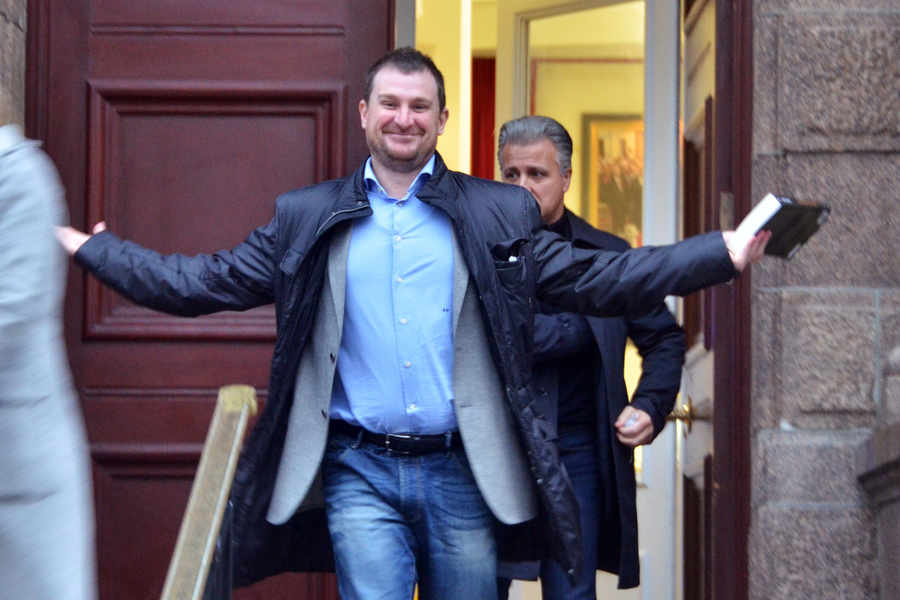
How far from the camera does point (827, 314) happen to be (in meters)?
4.94

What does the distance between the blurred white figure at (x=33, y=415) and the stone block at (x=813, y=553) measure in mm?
2472

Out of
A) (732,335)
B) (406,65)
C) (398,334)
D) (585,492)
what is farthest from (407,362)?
(732,335)

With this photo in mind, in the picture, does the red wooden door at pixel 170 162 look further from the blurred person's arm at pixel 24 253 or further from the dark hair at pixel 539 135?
the blurred person's arm at pixel 24 253

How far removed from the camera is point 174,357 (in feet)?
17.2

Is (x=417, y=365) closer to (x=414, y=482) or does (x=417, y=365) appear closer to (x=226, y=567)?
(x=414, y=482)

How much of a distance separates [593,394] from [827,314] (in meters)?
0.73

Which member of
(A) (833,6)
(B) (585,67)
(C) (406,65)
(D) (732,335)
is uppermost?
(B) (585,67)

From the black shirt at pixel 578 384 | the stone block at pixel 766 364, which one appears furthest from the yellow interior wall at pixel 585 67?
the black shirt at pixel 578 384

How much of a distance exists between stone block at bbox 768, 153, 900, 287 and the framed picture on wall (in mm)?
2690

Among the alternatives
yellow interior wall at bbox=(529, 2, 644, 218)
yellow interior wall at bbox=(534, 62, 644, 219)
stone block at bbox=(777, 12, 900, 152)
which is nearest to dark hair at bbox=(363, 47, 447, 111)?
stone block at bbox=(777, 12, 900, 152)

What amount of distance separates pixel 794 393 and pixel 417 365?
1.44 m

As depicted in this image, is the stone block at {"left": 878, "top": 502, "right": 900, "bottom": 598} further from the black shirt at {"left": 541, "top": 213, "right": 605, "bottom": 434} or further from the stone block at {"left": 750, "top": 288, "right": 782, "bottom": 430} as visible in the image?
the black shirt at {"left": 541, "top": 213, "right": 605, "bottom": 434}

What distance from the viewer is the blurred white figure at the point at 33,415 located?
2887 mm

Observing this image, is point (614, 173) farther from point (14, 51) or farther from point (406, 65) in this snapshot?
point (406, 65)
